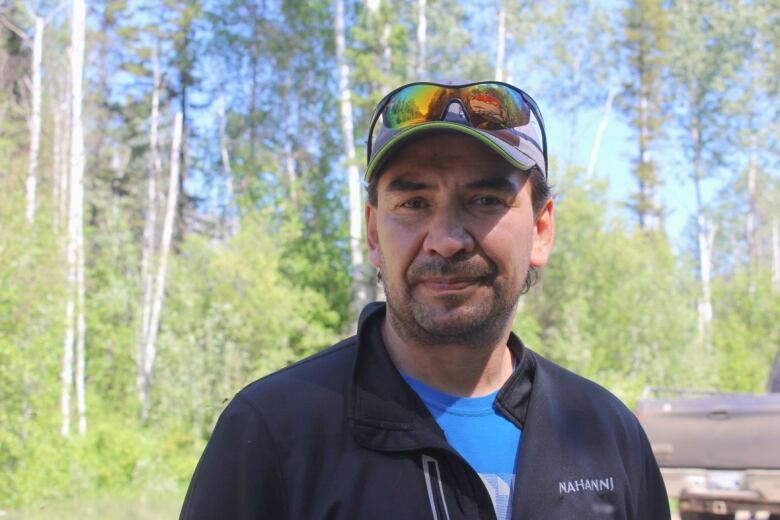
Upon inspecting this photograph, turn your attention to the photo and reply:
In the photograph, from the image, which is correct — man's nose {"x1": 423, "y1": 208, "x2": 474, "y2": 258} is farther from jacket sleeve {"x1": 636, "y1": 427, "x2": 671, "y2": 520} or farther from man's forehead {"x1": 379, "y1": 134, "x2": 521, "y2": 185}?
jacket sleeve {"x1": 636, "y1": 427, "x2": 671, "y2": 520}

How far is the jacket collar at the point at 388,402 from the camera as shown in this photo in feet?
5.77

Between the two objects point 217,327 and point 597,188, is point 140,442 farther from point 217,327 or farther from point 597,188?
point 597,188

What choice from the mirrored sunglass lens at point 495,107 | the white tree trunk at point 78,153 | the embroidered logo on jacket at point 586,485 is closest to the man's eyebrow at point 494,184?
the mirrored sunglass lens at point 495,107

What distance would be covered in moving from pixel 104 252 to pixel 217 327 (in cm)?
753

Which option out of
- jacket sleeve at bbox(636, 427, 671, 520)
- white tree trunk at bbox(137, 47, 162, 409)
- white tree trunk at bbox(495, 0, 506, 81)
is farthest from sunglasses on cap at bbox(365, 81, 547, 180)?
white tree trunk at bbox(495, 0, 506, 81)

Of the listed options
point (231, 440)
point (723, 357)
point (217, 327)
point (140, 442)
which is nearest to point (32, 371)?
point (140, 442)

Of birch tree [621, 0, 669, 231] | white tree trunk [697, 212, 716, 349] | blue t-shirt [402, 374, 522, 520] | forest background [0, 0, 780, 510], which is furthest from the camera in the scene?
birch tree [621, 0, 669, 231]

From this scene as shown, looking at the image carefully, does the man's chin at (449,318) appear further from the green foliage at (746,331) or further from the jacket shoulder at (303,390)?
the green foliage at (746,331)

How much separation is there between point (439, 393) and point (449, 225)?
34cm

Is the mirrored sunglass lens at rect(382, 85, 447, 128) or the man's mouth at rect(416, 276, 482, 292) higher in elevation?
the mirrored sunglass lens at rect(382, 85, 447, 128)

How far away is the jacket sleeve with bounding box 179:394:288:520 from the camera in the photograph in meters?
1.67

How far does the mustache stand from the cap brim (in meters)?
0.21

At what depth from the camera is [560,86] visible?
3375 centimetres

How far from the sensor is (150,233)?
91.5 feet
